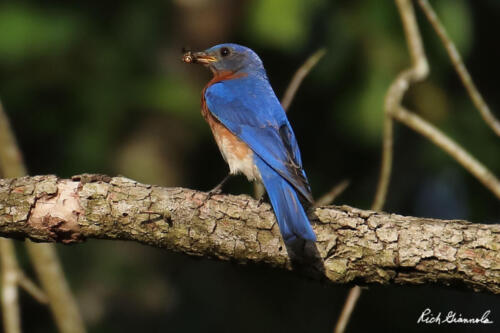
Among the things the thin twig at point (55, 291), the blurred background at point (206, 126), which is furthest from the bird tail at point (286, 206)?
the blurred background at point (206, 126)

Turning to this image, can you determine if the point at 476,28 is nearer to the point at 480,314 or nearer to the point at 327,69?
the point at 327,69

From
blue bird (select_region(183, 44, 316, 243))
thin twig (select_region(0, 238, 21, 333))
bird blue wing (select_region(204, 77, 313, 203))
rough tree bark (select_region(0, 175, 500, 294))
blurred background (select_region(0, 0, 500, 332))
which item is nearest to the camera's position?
rough tree bark (select_region(0, 175, 500, 294))

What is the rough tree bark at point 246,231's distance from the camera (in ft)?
10.6

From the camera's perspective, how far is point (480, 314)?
7.57 meters

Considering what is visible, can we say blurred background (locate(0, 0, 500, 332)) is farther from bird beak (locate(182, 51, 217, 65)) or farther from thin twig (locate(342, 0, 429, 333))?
thin twig (locate(342, 0, 429, 333))

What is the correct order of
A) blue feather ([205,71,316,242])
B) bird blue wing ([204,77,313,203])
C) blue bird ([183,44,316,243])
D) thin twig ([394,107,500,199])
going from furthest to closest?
bird blue wing ([204,77,313,203]) → thin twig ([394,107,500,199]) → blue bird ([183,44,316,243]) → blue feather ([205,71,316,242])

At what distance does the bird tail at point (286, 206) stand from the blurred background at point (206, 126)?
1923 millimetres

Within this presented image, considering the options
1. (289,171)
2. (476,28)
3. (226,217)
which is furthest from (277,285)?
(226,217)

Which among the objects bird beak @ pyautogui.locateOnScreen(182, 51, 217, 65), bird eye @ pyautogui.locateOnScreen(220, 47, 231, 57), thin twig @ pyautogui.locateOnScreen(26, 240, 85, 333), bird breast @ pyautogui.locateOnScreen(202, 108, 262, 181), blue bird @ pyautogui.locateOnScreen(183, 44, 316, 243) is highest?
bird eye @ pyautogui.locateOnScreen(220, 47, 231, 57)

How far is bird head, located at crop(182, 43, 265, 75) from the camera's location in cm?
547

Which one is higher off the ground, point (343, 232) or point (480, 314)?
point (343, 232)

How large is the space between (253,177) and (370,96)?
208cm

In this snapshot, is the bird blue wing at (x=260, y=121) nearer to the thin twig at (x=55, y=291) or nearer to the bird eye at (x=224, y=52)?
the bird eye at (x=224, y=52)

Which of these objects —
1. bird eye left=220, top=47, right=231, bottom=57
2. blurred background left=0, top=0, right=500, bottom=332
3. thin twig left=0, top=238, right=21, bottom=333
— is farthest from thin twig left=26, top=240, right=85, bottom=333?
blurred background left=0, top=0, right=500, bottom=332
